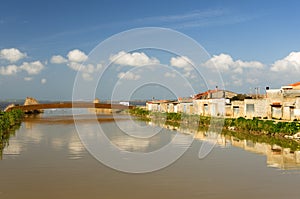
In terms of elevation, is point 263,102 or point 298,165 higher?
point 263,102

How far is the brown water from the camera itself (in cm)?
691

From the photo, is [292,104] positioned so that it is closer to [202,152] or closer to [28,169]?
[202,152]

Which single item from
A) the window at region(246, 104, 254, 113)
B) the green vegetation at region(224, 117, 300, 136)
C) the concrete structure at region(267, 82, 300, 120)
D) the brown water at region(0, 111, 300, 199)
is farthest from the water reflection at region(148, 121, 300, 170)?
the window at region(246, 104, 254, 113)

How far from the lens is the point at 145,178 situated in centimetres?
827

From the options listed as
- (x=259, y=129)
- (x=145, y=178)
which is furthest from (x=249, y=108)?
(x=145, y=178)

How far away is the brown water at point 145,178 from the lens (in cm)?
691

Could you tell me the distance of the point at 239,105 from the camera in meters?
24.2

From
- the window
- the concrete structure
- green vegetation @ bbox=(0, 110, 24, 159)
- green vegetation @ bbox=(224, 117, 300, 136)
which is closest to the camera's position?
green vegetation @ bbox=(0, 110, 24, 159)

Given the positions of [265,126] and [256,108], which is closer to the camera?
[265,126]

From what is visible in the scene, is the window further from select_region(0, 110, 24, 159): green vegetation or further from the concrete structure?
select_region(0, 110, 24, 159): green vegetation

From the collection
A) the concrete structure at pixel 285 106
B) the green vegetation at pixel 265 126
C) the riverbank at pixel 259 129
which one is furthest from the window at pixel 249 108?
the green vegetation at pixel 265 126

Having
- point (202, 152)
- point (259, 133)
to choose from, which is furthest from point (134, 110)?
point (202, 152)

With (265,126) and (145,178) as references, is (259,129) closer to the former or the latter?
(265,126)

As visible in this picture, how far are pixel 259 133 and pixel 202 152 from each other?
252 inches
